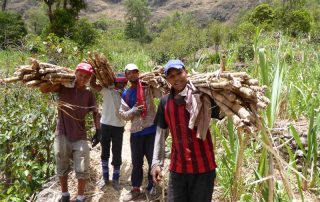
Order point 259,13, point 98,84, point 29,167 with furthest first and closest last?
point 259,13, point 29,167, point 98,84

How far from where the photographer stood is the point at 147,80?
3.21m

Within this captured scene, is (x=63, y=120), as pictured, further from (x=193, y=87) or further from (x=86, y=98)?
(x=193, y=87)

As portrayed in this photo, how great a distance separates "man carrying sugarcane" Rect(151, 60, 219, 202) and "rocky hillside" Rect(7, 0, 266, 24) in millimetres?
64076

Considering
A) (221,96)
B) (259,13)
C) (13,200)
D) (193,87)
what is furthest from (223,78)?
(259,13)

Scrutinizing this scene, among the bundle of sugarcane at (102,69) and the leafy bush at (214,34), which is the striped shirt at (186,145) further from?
the leafy bush at (214,34)

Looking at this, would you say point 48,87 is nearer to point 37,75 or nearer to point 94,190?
point 37,75

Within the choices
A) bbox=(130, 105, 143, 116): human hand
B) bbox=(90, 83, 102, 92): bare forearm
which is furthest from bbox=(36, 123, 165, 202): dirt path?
bbox=(90, 83, 102, 92): bare forearm

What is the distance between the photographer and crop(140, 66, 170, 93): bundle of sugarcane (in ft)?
10.1

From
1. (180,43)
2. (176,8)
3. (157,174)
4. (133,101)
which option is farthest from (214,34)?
(176,8)

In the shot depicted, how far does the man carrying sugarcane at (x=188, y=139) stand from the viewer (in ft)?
6.78

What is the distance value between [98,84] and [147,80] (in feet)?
1.61

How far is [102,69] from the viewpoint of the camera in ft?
10.6

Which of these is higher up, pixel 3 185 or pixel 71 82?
pixel 71 82

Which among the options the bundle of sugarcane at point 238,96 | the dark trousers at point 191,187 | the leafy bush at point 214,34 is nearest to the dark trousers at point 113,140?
the dark trousers at point 191,187
